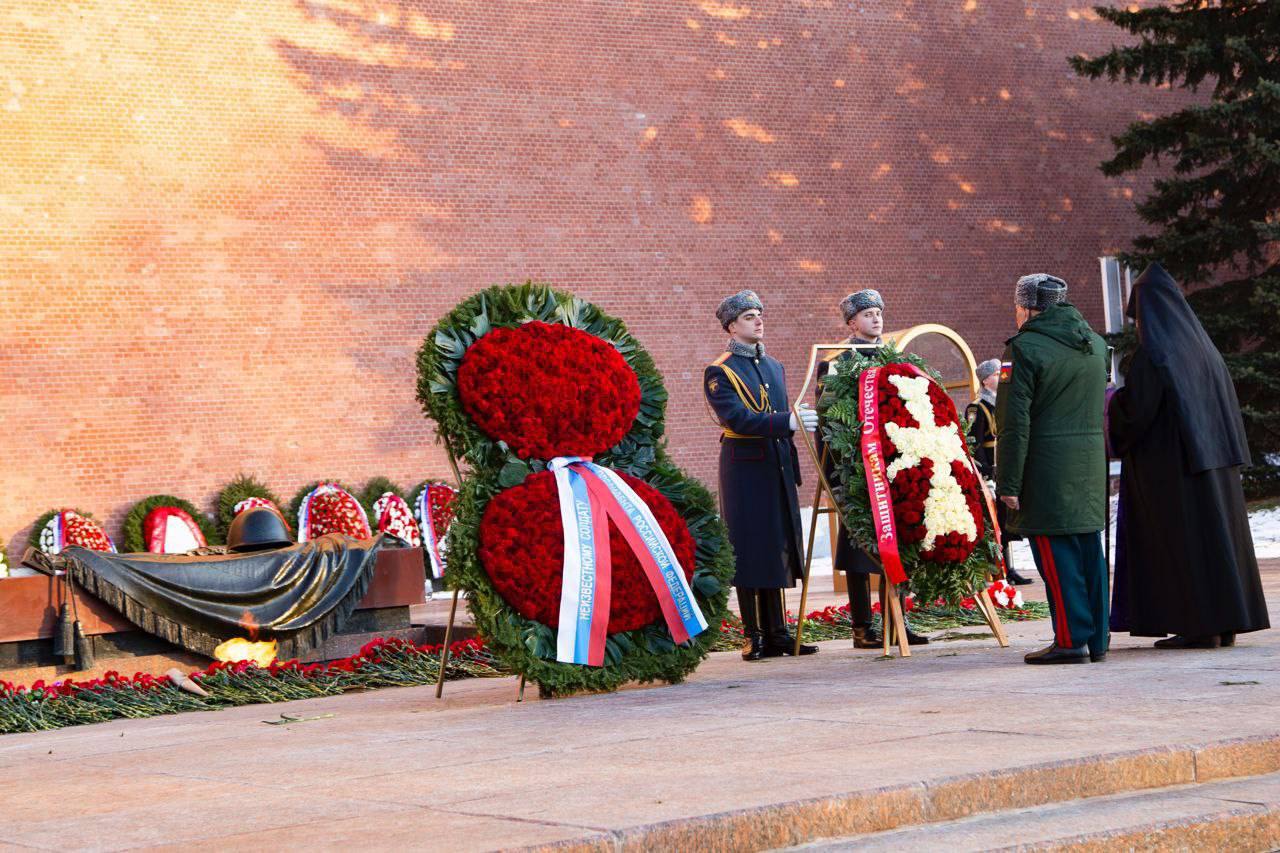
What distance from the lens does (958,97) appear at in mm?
21047

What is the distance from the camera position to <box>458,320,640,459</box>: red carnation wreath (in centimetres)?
625

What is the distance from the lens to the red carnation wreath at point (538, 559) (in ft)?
19.9

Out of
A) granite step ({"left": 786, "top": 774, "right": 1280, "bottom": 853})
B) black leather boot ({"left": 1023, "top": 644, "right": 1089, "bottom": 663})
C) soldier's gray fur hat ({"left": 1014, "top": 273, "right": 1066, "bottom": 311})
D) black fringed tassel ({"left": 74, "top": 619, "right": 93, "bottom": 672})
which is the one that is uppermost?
soldier's gray fur hat ({"left": 1014, "top": 273, "right": 1066, "bottom": 311})

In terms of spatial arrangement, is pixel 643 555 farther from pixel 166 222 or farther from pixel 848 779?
pixel 166 222

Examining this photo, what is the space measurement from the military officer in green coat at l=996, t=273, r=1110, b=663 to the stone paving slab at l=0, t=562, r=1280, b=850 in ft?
0.83

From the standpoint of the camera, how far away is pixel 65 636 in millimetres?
8773

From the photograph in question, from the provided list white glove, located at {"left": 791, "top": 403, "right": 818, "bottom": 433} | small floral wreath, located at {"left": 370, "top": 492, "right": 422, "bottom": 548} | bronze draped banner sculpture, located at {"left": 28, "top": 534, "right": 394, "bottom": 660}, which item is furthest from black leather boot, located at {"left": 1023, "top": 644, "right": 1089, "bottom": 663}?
small floral wreath, located at {"left": 370, "top": 492, "right": 422, "bottom": 548}

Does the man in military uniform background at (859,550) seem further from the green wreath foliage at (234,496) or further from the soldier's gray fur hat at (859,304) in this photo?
the green wreath foliage at (234,496)

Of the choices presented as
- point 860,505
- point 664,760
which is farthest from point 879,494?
point 664,760

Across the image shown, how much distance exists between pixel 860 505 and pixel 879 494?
165 mm

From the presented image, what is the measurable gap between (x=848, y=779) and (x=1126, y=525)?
3.33m

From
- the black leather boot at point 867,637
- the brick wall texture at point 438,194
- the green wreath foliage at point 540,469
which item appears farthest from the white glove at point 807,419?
the brick wall texture at point 438,194

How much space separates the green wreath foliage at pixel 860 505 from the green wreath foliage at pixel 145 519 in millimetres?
10632

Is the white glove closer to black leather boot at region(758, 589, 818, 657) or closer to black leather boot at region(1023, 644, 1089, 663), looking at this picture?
black leather boot at region(758, 589, 818, 657)
